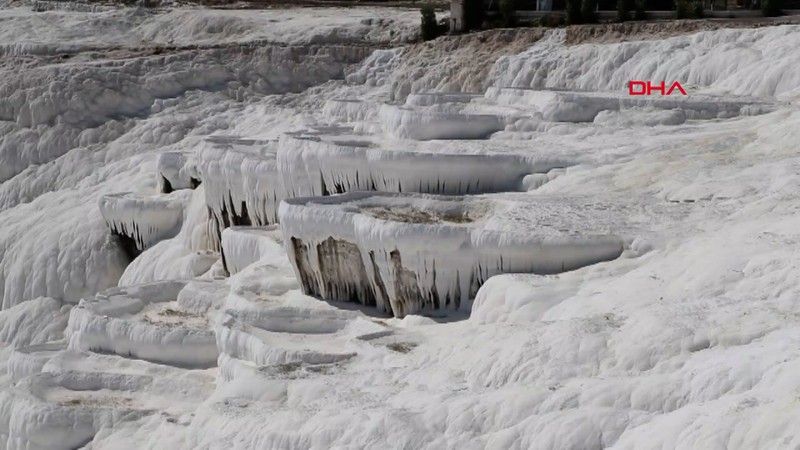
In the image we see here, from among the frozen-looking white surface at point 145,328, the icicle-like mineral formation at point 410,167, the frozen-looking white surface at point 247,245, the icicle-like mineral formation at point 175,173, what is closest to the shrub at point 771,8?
the icicle-like mineral formation at point 410,167

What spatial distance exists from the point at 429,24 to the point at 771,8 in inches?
329

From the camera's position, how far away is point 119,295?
18.9 m

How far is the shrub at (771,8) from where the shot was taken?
89.1ft

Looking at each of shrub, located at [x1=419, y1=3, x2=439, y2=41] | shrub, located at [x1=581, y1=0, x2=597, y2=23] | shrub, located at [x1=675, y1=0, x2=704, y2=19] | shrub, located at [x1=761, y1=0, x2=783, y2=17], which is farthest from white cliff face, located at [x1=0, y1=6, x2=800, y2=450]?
shrub, located at [x1=761, y1=0, x2=783, y2=17]

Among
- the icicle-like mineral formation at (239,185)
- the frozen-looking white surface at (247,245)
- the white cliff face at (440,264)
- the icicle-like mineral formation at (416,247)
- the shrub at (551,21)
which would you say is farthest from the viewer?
the shrub at (551,21)

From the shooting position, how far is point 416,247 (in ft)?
50.6

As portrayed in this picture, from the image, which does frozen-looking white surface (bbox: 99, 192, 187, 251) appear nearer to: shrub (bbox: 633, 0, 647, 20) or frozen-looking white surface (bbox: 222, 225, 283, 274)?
frozen-looking white surface (bbox: 222, 225, 283, 274)

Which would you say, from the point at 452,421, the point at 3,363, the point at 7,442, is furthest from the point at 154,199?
the point at 452,421

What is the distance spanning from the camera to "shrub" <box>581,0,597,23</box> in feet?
97.4

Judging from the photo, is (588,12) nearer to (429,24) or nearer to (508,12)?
(508,12)

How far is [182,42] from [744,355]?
28.6 metres

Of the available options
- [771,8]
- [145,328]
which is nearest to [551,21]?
[771,8]

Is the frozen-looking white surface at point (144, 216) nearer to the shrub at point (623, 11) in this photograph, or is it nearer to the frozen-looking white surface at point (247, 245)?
the frozen-looking white surface at point (247, 245)

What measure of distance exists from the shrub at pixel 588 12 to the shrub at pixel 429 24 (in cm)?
405
